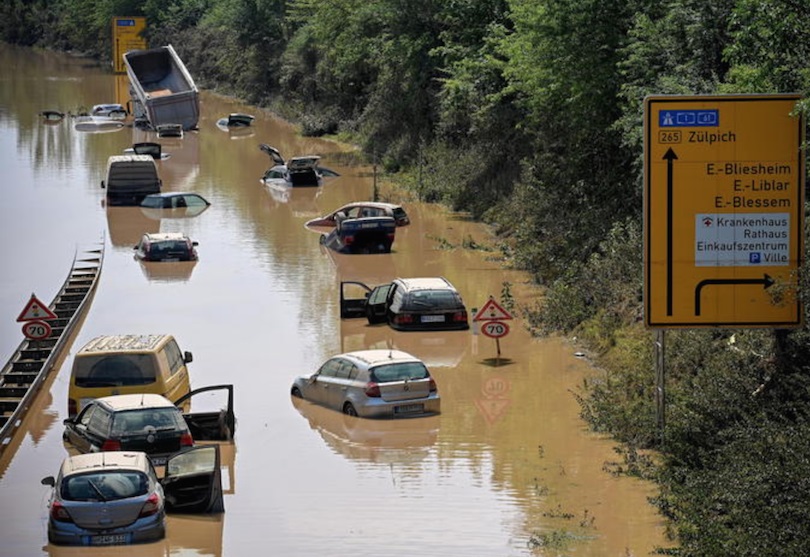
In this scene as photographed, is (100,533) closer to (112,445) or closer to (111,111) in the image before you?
(112,445)

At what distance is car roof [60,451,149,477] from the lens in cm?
1927

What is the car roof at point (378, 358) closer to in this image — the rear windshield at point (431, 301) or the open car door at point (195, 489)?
the open car door at point (195, 489)

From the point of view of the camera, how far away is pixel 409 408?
26047mm

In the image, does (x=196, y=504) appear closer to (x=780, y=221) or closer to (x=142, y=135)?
(x=780, y=221)

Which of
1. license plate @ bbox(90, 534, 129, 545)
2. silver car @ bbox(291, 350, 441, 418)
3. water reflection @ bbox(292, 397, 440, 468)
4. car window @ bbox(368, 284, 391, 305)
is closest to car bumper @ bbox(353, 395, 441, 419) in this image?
silver car @ bbox(291, 350, 441, 418)

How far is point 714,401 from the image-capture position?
21984 mm

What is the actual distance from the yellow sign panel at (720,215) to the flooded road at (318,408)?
2924 millimetres

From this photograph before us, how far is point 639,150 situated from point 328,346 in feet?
26.4

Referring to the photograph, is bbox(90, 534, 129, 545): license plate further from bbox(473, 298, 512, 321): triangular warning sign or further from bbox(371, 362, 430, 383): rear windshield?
bbox(473, 298, 512, 321): triangular warning sign

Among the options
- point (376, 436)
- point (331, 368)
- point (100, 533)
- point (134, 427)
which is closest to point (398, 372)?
point (376, 436)

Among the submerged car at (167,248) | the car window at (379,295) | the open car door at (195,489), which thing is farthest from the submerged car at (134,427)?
the submerged car at (167,248)

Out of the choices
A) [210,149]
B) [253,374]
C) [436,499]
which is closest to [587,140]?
[253,374]

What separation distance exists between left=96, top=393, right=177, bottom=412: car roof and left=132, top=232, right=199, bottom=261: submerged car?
66.7 feet

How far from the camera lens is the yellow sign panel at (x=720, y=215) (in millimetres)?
21562
